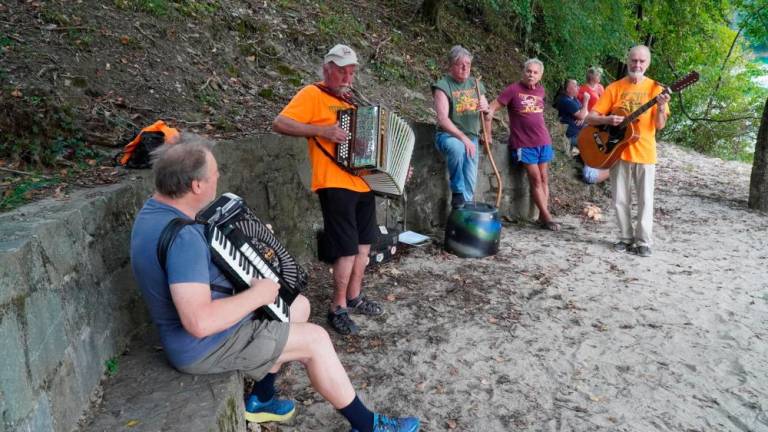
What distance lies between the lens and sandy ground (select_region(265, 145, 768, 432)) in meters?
3.03

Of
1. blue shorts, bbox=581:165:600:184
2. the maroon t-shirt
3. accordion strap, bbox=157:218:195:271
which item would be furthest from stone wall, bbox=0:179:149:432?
blue shorts, bbox=581:165:600:184

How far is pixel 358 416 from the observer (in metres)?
2.59

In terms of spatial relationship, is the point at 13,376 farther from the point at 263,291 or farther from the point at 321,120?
the point at 321,120

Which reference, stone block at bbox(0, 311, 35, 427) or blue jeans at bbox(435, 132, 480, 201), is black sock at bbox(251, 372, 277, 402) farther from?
blue jeans at bbox(435, 132, 480, 201)

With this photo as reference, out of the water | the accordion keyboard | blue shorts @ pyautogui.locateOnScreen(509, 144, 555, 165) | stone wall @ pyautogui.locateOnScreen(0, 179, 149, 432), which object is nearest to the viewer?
stone wall @ pyautogui.locateOnScreen(0, 179, 149, 432)

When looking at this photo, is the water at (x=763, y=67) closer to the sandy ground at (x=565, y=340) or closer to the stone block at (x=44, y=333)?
the sandy ground at (x=565, y=340)

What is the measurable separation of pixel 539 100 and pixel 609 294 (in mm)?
2403

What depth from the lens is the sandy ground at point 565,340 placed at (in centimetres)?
303

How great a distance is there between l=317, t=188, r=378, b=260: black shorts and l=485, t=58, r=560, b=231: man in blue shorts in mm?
A: 2503

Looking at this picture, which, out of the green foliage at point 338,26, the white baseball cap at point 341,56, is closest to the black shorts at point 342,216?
the white baseball cap at point 341,56

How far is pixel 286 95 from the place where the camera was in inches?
222

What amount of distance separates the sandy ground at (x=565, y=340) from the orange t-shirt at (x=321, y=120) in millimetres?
1065

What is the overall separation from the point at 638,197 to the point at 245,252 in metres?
4.41

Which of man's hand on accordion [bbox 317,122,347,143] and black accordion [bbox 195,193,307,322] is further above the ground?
man's hand on accordion [bbox 317,122,347,143]
